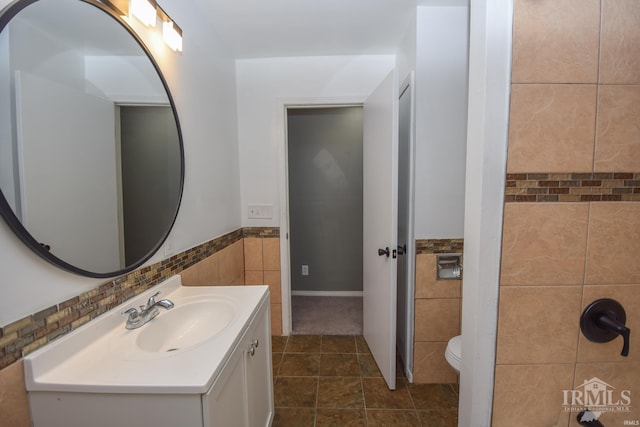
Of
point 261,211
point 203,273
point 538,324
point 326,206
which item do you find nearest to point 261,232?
point 261,211

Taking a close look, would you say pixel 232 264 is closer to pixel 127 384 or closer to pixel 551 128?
pixel 127 384

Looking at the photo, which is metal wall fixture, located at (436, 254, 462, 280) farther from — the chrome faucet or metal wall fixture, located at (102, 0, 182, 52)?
metal wall fixture, located at (102, 0, 182, 52)

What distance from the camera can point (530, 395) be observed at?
72cm

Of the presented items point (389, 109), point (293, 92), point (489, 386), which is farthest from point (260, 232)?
point (489, 386)

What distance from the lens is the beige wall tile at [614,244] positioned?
2.20ft

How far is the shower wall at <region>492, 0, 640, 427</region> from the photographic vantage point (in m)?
0.64

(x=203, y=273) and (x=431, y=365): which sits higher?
(x=203, y=273)

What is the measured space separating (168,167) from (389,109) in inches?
50.1

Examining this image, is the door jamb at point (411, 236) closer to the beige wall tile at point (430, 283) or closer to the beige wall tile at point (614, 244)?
the beige wall tile at point (430, 283)

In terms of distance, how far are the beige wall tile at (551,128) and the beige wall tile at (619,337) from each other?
33cm

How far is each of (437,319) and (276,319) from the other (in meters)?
1.32

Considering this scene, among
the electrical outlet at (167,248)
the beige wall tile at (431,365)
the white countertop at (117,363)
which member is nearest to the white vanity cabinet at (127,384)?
the white countertop at (117,363)

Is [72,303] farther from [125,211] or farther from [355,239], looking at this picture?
[355,239]

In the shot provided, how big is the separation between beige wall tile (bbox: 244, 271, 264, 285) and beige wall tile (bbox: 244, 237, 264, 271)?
0.12ft
